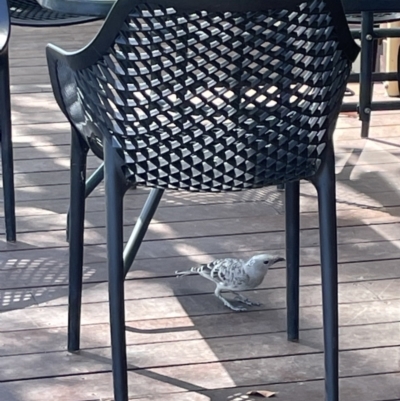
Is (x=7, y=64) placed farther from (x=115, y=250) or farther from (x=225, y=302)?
(x=115, y=250)

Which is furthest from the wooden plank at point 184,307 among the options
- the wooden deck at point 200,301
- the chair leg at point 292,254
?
the chair leg at point 292,254

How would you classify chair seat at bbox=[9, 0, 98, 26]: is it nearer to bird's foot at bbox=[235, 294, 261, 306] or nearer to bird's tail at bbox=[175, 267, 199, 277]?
bird's tail at bbox=[175, 267, 199, 277]

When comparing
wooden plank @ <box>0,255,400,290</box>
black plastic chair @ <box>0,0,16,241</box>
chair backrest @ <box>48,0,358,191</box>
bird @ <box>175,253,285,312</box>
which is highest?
chair backrest @ <box>48,0,358,191</box>

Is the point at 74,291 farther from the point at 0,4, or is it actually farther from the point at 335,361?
the point at 0,4

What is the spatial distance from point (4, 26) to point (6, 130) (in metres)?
0.30

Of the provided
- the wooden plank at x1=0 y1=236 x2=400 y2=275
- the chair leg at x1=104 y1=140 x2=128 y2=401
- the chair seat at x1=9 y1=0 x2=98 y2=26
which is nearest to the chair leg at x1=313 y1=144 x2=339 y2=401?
the chair leg at x1=104 y1=140 x2=128 y2=401

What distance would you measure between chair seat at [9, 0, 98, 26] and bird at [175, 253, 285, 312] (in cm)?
95

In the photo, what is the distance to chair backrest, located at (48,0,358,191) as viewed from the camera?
Answer: 1583 mm

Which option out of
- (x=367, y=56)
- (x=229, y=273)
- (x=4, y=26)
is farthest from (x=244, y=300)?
(x=367, y=56)

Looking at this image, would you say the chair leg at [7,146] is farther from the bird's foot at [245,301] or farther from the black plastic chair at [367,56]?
the black plastic chair at [367,56]

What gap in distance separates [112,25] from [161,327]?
95 centimetres

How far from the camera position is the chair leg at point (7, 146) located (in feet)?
8.97

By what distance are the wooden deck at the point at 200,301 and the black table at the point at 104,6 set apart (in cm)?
78

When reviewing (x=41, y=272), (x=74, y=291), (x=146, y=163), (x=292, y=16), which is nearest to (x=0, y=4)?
(x=41, y=272)
